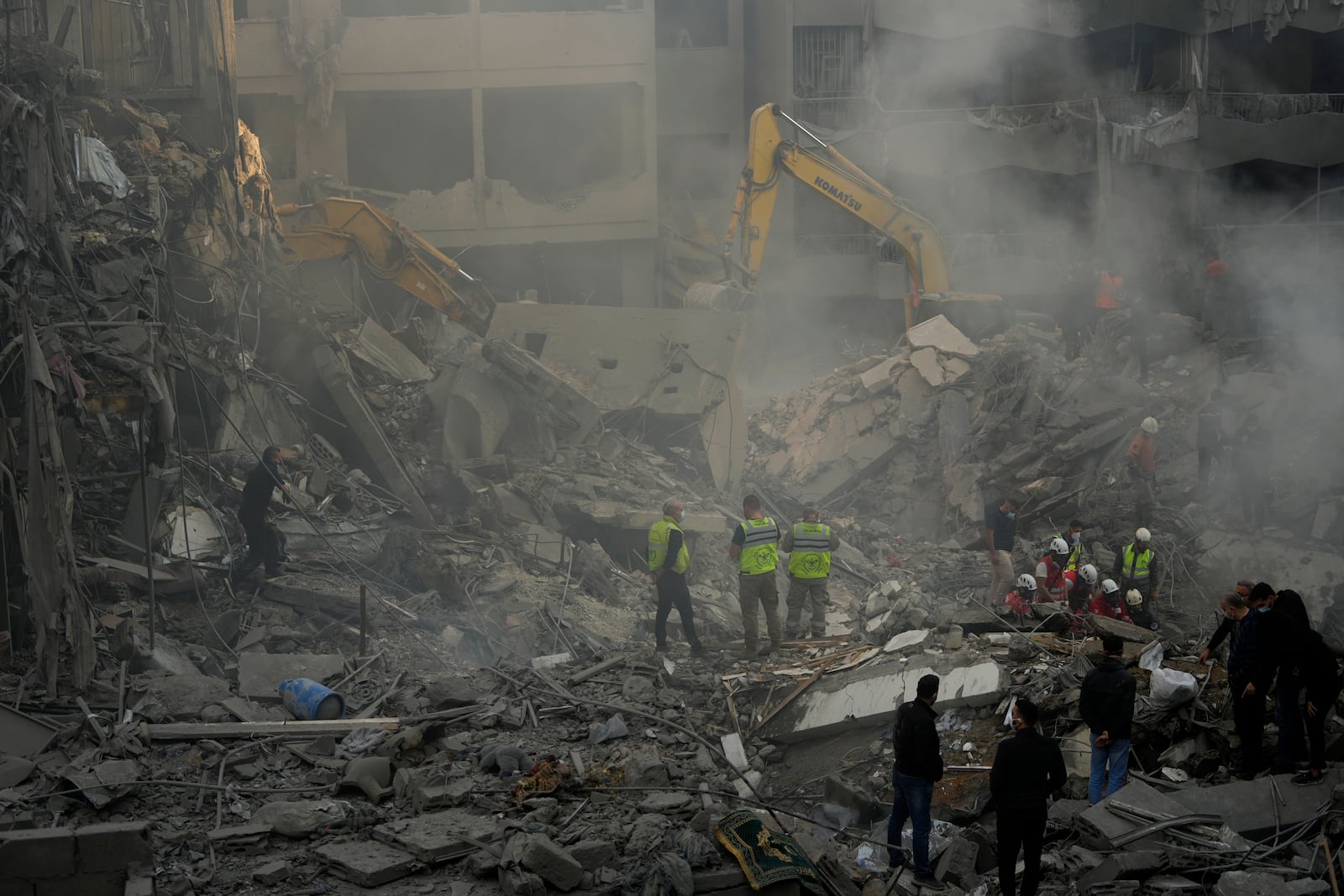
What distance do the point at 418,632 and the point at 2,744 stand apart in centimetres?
367

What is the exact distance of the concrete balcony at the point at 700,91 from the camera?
90.1 ft

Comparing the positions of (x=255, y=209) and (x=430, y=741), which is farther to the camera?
(x=255, y=209)

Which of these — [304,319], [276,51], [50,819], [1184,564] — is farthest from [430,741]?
[276,51]

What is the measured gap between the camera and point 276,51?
23281 mm

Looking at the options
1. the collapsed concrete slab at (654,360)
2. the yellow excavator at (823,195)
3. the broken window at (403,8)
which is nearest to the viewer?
the collapsed concrete slab at (654,360)

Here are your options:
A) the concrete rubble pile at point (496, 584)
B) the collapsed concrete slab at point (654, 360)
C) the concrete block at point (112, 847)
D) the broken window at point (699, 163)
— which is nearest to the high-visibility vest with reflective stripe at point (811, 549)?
the concrete rubble pile at point (496, 584)

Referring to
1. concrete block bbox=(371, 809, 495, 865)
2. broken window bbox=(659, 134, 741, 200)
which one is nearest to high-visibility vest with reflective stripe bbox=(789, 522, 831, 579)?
concrete block bbox=(371, 809, 495, 865)

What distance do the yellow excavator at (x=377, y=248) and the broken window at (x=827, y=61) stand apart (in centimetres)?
1246

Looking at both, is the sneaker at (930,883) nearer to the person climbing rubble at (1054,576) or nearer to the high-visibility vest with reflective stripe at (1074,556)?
the person climbing rubble at (1054,576)

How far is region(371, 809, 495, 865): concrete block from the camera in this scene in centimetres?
618

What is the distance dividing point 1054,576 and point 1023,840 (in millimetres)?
4854

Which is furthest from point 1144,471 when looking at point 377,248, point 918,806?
point 377,248

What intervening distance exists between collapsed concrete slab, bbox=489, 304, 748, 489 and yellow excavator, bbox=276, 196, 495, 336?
6.52 feet

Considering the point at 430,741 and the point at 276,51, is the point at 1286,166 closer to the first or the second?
the point at 276,51
